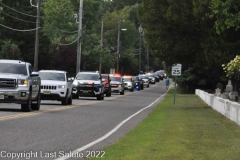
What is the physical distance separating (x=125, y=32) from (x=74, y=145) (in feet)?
435

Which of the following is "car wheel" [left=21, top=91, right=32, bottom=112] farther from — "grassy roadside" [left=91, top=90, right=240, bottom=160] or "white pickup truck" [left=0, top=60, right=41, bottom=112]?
"grassy roadside" [left=91, top=90, right=240, bottom=160]

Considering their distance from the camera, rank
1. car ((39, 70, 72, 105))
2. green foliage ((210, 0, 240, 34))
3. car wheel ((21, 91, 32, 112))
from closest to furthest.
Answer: car wheel ((21, 91, 32, 112)) → green foliage ((210, 0, 240, 34)) → car ((39, 70, 72, 105))

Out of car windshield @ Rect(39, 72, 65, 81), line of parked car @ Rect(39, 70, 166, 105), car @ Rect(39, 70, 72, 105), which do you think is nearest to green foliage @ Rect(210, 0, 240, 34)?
car @ Rect(39, 70, 72, 105)

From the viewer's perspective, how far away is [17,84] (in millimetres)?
28234

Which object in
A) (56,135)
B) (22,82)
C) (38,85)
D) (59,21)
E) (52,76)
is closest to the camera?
(56,135)

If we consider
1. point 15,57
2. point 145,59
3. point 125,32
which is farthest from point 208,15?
point 145,59

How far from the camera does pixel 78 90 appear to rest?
4762 cm

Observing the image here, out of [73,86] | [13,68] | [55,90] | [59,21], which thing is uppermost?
[59,21]

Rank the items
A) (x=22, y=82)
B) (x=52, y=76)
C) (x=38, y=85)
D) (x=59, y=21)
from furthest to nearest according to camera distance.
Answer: (x=59, y=21)
(x=52, y=76)
(x=38, y=85)
(x=22, y=82)

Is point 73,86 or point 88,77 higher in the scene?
point 88,77

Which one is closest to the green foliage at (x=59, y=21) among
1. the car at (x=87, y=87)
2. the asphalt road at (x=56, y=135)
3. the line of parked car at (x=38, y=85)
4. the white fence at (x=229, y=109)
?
the line of parked car at (x=38, y=85)

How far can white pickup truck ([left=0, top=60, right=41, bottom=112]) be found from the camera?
28.0 m

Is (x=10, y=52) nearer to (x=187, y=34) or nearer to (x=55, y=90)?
(x=187, y=34)

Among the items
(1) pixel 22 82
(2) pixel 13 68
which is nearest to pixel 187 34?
(2) pixel 13 68
